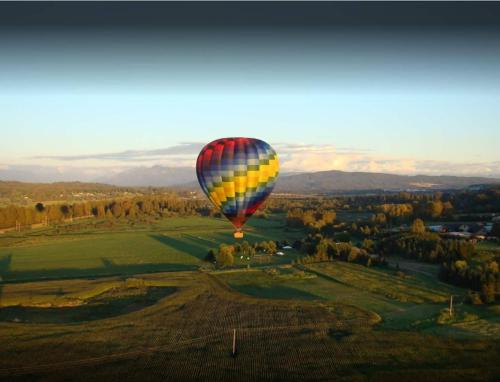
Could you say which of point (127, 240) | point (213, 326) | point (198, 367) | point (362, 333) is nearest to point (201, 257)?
point (127, 240)

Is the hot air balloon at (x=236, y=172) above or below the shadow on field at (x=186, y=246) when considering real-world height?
above

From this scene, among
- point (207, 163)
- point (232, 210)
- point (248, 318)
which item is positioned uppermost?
point (207, 163)

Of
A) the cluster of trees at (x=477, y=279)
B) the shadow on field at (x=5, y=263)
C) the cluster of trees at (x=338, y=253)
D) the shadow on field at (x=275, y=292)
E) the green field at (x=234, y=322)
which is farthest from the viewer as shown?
the cluster of trees at (x=338, y=253)

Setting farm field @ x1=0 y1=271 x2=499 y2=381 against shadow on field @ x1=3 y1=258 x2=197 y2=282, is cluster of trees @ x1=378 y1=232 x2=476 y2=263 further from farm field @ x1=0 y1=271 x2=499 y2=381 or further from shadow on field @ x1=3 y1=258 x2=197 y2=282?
shadow on field @ x1=3 y1=258 x2=197 y2=282

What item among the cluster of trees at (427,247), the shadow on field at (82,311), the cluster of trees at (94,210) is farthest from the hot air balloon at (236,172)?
the cluster of trees at (94,210)

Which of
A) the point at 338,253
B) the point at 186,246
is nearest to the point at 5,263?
the point at 186,246

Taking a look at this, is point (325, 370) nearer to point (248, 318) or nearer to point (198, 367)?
point (198, 367)

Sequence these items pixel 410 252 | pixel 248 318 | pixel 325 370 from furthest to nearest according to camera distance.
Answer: pixel 410 252
pixel 248 318
pixel 325 370

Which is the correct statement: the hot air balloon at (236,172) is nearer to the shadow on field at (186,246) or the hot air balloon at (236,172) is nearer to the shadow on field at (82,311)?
the shadow on field at (82,311)
